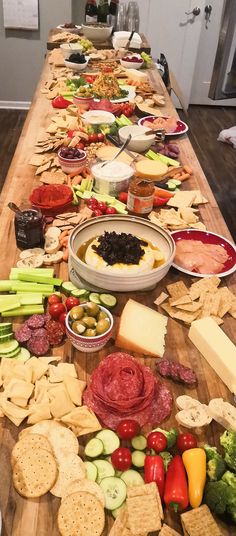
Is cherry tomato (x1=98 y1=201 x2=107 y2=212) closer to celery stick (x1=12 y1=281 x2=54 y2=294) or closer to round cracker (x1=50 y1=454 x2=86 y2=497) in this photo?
celery stick (x1=12 y1=281 x2=54 y2=294)

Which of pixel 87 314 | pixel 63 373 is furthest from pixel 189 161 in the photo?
pixel 63 373

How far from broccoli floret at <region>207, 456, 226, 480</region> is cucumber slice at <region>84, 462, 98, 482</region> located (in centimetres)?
28

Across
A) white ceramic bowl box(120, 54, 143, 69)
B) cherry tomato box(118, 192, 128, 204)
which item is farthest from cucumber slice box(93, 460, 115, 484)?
white ceramic bowl box(120, 54, 143, 69)

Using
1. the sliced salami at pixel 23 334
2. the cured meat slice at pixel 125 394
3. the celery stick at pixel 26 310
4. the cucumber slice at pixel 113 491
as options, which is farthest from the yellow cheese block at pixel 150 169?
the cucumber slice at pixel 113 491

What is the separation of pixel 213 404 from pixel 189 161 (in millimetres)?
1825

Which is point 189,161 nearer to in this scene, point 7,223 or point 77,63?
point 7,223

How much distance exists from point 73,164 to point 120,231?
68 cm

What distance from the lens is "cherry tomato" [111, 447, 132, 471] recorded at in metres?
1.12

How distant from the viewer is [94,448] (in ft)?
3.80

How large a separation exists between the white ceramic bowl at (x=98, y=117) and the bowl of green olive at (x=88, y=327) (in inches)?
71.3

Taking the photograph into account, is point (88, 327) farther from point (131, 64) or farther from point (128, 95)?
point (131, 64)

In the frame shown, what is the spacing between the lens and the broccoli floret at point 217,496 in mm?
1039

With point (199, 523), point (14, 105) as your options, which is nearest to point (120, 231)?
point (199, 523)

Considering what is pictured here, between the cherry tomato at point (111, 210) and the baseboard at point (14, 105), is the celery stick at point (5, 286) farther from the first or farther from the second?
the baseboard at point (14, 105)
